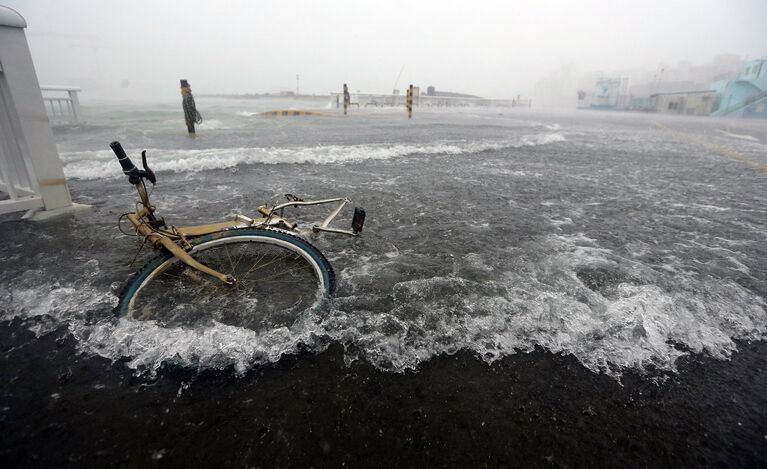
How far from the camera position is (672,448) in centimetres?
200

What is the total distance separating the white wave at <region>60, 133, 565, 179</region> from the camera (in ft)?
26.2

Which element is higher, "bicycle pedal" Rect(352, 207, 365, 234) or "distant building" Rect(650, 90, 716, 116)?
"distant building" Rect(650, 90, 716, 116)

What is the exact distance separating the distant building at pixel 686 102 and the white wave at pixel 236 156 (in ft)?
226

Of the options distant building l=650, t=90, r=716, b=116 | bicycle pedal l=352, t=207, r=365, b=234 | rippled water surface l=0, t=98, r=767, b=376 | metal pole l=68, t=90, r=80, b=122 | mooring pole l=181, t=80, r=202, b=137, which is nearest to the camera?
rippled water surface l=0, t=98, r=767, b=376

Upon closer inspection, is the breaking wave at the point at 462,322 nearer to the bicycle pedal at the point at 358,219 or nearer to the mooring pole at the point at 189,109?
the bicycle pedal at the point at 358,219

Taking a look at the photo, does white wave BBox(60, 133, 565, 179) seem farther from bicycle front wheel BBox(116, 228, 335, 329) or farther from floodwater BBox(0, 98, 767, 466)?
bicycle front wheel BBox(116, 228, 335, 329)

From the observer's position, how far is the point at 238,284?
3.28 m

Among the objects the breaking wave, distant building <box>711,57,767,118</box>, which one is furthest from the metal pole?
distant building <box>711,57,767,118</box>

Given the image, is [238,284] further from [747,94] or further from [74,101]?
[747,94]

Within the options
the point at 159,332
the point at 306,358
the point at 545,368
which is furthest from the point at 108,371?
the point at 545,368

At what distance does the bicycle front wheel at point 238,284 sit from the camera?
2926 millimetres

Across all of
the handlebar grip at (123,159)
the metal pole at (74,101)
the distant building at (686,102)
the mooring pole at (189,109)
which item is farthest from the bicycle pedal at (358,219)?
the distant building at (686,102)

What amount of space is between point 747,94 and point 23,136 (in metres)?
78.2

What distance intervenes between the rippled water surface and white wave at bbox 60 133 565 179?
0.29 feet
